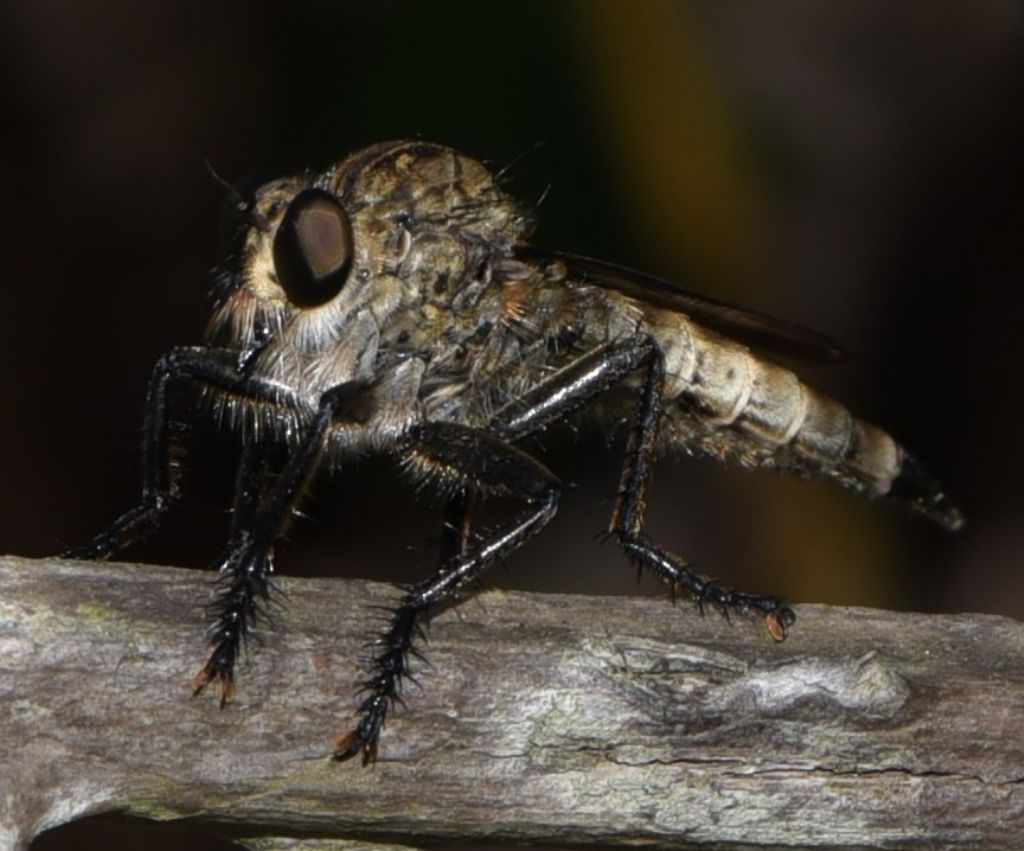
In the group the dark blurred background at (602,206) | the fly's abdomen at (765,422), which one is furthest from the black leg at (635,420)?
the dark blurred background at (602,206)

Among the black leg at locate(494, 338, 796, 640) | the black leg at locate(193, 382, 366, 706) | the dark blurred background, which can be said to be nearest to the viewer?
the black leg at locate(193, 382, 366, 706)

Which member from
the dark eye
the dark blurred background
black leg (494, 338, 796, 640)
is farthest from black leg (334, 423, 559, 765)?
the dark blurred background

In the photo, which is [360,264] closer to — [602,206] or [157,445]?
[157,445]

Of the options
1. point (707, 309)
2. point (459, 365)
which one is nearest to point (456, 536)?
point (459, 365)

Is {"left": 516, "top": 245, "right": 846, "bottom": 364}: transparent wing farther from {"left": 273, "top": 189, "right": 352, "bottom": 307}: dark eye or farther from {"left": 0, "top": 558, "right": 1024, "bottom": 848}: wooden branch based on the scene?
{"left": 0, "top": 558, "right": 1024, "bottom": 848}: wooden branch

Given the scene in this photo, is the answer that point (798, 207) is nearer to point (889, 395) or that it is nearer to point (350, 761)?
point (889, 395)

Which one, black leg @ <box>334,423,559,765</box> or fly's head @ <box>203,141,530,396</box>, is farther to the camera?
fly's head @ <box>203,141,530,396</box>

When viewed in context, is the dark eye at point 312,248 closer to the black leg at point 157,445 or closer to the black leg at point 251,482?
the black leg at point 157,445
